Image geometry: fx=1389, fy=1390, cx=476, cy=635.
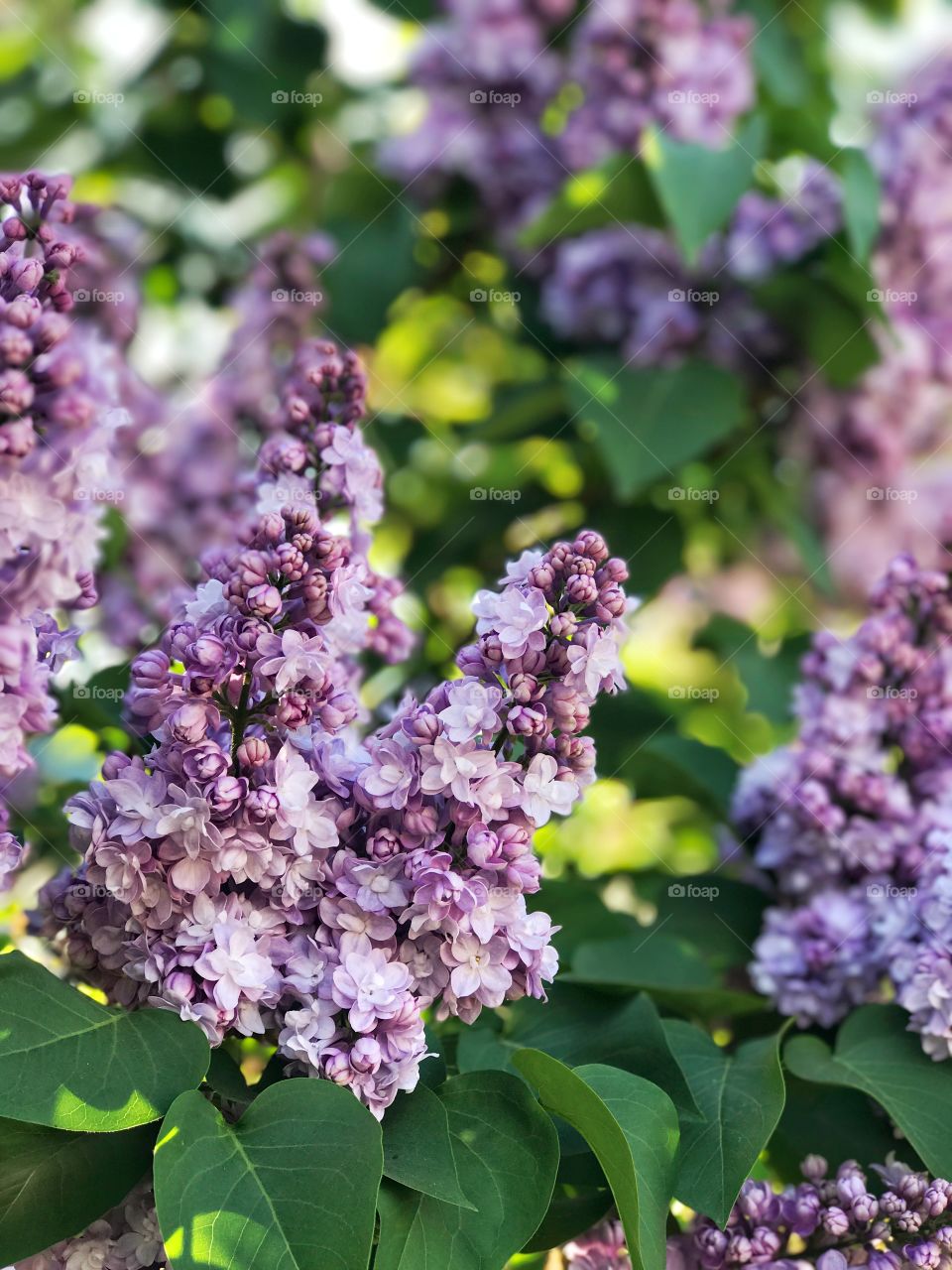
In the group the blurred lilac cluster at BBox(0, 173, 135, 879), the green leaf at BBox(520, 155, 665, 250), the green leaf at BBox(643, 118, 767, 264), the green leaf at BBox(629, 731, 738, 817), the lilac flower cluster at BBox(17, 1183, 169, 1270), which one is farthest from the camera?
the green leaf at BBox(520, 155, 665, 250)

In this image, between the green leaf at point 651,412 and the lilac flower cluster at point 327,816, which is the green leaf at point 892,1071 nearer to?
the lilac flower cluster at point 327,816

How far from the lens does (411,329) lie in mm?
2633

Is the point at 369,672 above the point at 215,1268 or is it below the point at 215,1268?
below

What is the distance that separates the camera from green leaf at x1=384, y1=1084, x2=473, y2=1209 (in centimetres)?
89

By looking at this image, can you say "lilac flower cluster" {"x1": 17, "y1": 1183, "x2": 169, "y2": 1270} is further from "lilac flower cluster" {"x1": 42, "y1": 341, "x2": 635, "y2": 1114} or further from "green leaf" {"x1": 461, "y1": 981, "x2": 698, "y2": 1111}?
"green leaf" {"x1": 461, "y1": 981, "x2": 698, "y2": 1111}

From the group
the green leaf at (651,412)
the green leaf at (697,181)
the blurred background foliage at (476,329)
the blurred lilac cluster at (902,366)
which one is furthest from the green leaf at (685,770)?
the green leaf at (697,181)

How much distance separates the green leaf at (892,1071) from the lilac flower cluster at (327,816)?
1.01 ft

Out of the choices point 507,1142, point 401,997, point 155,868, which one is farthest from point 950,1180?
point 155,868

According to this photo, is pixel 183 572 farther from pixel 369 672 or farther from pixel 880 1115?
pixel 880 1115

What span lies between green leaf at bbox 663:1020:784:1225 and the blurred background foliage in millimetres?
529

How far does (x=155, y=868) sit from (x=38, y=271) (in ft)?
1.30

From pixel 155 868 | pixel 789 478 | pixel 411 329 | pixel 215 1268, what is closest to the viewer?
pixel 215 1268

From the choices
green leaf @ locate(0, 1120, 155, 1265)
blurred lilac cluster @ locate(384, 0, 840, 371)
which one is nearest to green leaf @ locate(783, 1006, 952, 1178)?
green leaf @ locate(0, 1120, 155, 1265)

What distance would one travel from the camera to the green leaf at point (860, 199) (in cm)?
174
